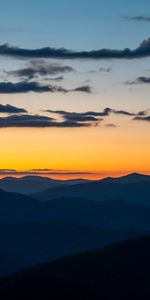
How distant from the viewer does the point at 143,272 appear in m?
197

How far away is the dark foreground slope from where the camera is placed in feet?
445

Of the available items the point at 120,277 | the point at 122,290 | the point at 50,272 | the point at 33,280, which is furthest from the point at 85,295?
the point at 120,277

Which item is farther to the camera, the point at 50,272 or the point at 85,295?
the point at 50,272

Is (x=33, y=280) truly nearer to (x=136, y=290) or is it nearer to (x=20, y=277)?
(x=20, y=277)

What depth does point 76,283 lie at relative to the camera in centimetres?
14575

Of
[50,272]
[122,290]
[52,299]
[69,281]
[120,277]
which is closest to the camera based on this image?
[52,299]

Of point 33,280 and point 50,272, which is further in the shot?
point 50,272

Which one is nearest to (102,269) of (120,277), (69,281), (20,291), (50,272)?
(120,277)

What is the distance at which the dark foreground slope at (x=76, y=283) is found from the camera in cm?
13562

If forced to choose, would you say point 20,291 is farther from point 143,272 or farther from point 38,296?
point 143,272

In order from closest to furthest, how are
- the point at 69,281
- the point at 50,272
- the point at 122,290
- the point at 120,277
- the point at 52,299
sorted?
the point at 52,299 → the point at 69,281 → the point at 50,272 → the point at 122,290 → the point at 120,277

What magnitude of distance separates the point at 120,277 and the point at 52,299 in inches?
2629

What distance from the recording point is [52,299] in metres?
133

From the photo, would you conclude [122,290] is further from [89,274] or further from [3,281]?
[3,281]
